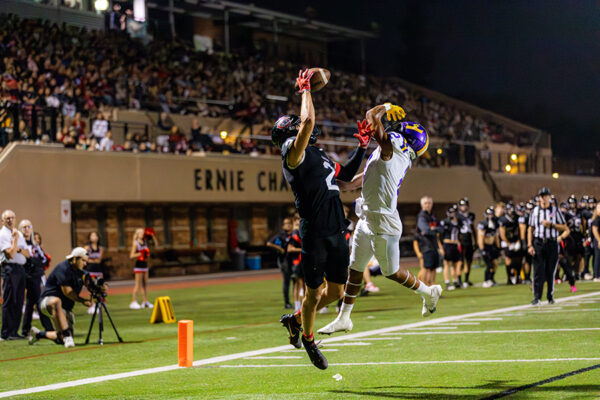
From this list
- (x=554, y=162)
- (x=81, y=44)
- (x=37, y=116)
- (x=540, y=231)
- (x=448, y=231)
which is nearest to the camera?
(x=540, y=231)

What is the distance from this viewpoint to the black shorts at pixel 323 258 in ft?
27.1

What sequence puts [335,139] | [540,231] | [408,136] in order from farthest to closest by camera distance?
[335,139] < [540,231] < [408,136]

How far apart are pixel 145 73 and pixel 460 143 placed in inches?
673

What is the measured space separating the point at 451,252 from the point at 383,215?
14.3 metres

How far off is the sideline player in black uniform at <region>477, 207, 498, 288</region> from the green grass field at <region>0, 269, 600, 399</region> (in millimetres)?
4715

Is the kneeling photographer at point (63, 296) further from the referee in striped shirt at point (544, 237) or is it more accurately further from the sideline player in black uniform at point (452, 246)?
the sideline player in black uniform at point (452, 246)

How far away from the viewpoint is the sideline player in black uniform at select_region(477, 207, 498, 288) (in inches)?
940

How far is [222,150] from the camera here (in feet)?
113

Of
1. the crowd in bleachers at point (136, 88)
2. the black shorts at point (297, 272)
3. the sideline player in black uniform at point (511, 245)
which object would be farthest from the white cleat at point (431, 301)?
the crowd in bleachers at point (136, 88)

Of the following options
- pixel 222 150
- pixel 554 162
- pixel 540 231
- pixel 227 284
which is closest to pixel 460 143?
pixel 554 162

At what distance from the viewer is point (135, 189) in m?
31.5

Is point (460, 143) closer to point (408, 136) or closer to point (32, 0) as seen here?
point (32, 0)

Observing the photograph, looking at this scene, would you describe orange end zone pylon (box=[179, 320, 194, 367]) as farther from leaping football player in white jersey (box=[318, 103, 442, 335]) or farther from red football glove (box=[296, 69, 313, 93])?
red football glove (box=[296, 69, 313, 93])

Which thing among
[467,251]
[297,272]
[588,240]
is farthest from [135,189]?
[588,240]
